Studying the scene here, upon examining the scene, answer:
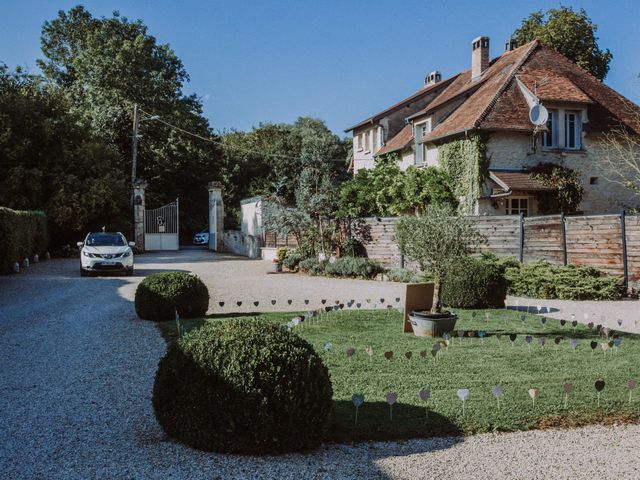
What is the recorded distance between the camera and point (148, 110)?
41312 mm

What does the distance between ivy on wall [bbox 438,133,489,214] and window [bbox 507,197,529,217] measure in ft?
4.47

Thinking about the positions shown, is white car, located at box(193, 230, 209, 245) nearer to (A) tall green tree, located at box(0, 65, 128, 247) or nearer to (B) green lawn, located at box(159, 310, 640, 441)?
(A) tall green tree, located at box(0, 65, 128, 247)

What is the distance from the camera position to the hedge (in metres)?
19.8

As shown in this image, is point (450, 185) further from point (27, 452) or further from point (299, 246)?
point (27, 452)

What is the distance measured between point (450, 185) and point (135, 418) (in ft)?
70.2

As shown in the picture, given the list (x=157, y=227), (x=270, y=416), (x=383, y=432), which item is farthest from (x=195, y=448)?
(x=157, y=227)

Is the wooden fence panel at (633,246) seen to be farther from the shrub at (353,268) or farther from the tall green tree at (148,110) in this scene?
the tall green tree at (148,110)

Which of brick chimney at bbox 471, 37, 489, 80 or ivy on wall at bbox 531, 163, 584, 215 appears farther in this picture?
brick chimney at bbox 471, 37, 489, 80

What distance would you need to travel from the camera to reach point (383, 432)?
517cm

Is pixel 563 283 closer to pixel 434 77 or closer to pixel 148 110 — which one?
pixel 434 77

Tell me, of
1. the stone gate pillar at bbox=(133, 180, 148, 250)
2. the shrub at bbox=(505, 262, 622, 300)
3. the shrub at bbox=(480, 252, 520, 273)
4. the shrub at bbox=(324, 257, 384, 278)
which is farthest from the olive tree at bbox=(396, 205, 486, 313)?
the stone gate pillar at bbox=(133, 180, 148, 250)

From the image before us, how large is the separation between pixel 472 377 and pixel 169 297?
6006 mm

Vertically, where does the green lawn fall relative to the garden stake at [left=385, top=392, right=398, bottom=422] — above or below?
below

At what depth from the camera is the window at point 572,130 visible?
2534 centimetres
